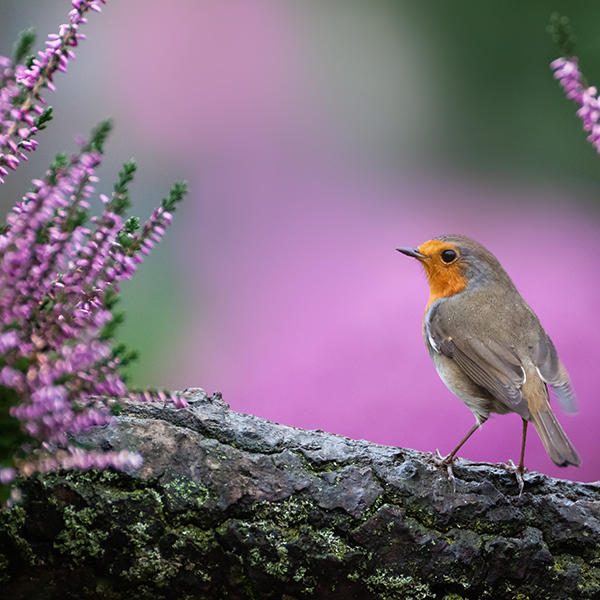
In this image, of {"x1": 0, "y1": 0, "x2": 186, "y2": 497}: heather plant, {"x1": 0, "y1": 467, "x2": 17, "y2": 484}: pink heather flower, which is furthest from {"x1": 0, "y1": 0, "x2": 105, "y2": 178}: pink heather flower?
{"x1": 0, "y1": 467, "x2": 17, "y2": 484}: pink heather flower

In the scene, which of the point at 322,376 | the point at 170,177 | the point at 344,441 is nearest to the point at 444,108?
the point at 170,177

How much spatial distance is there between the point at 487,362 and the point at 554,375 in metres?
0.08

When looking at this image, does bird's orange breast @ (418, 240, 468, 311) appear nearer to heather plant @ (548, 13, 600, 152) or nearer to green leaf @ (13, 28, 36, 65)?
heather plant @ (548, 13, 600, 152)

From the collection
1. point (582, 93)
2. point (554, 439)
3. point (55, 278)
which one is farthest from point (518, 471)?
point (55, 278)

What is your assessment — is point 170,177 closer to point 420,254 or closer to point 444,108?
point 444,108

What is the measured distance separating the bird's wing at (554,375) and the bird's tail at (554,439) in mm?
32

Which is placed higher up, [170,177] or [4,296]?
[170,177]

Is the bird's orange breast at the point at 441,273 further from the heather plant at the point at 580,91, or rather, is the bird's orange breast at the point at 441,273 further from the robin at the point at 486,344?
the heather plant at the point at 580,91

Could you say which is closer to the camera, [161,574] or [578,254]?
[161,574]

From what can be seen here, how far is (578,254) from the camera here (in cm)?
189

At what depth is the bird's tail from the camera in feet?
2.69

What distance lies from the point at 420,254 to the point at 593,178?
1.27m

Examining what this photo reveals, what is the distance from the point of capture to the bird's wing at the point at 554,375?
3.09 feet

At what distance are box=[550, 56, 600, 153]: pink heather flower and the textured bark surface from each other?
1.29 feet
